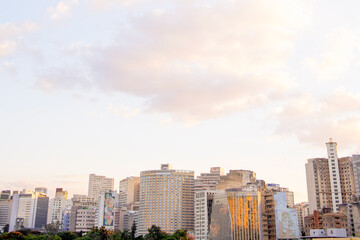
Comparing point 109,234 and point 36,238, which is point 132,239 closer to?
point 109,234

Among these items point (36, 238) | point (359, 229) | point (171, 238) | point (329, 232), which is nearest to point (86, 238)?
point (36, 238)

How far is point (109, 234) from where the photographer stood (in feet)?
606

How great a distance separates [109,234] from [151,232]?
1798cm

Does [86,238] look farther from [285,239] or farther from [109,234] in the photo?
[285,239]

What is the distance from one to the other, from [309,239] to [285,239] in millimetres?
18167

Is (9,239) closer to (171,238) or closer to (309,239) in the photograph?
(171,238)

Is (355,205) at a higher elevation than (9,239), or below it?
higher

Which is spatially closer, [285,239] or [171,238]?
[171,238]

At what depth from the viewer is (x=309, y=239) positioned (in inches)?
6959

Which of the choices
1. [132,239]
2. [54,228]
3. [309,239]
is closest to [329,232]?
[309,239]

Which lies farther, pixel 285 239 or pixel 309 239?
pixel 285 239

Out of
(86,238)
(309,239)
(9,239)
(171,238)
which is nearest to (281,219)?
(309,239)

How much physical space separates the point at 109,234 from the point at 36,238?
3683cm

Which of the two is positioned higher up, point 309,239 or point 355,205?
point 355,205
